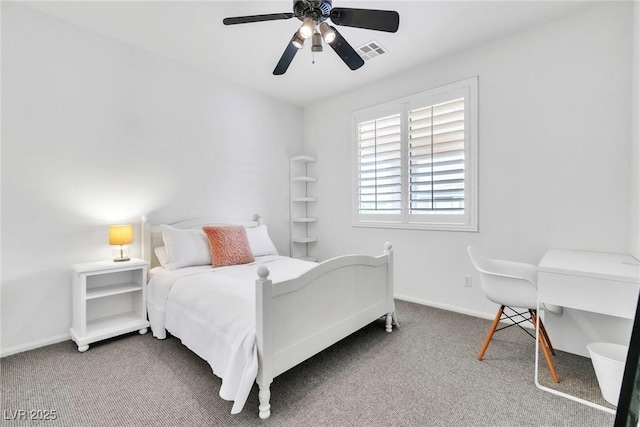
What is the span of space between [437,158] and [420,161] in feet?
0.63

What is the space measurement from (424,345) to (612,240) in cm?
168

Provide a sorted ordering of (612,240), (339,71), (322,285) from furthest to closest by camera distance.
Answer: (339,71)
(612,240)
(322,285)

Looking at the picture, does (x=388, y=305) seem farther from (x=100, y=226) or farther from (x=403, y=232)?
(x=100, y=226)

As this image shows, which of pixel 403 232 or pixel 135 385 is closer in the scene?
pixel 135 385

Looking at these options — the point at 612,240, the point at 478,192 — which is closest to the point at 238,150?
the point at 478,192

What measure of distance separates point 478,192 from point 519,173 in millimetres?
380

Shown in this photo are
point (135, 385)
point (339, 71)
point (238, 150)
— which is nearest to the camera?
point (135, 385)

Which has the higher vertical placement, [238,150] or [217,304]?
[238,150]

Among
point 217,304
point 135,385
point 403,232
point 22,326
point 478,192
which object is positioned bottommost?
point 135,385

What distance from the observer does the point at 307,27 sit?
1822 millimetres

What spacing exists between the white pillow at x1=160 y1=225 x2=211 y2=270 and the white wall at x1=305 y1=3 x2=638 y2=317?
2.24 metres

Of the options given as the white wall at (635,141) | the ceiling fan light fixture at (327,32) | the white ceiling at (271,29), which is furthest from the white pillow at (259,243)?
the white wall at (635,141)

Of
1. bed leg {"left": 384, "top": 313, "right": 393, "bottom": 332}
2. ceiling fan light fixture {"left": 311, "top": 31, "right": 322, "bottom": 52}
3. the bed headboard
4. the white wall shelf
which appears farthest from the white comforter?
ceiling fan light fixture {"left": 311, "top": 31, "right": 322, "bottom": 52}

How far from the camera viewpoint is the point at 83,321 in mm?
2387
